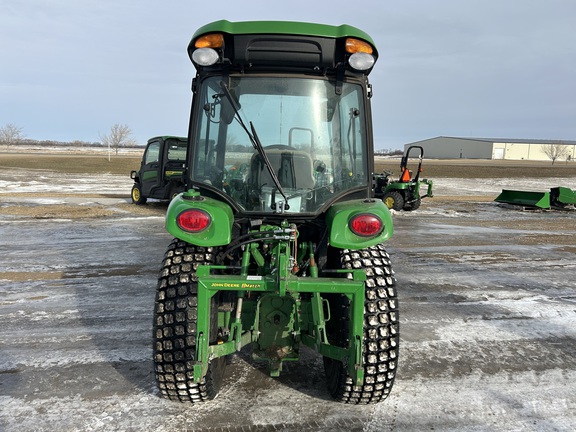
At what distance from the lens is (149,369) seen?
3.81 metres

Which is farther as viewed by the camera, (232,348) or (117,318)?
(117,318)

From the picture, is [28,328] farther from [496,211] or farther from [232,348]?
[496,211]

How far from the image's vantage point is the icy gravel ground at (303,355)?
10.3 feet

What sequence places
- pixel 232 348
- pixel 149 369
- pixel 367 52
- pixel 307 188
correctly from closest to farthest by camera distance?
1. pixel 232 348
2. pixel 367 52
3. pixel 307 188
4. pixel 149 369

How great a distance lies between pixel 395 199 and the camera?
14969mm

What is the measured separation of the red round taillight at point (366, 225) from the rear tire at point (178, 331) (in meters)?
1.08

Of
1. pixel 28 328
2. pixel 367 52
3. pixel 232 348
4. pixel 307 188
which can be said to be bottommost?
pixel 28 328

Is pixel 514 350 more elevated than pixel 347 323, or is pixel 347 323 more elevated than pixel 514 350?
pixel 347 323

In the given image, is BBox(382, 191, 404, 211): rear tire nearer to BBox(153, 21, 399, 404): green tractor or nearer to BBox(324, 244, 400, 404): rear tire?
BBox(153, 21, 399, 404): green tractor

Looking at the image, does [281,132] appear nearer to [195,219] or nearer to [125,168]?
[195,219]

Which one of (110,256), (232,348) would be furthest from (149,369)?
(110,256)

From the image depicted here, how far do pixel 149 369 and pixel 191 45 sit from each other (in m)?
2.55

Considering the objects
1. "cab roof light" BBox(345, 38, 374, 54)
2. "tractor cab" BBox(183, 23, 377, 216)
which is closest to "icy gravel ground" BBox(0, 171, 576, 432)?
"tractor cab" BBox(183, 23, 377, 216)

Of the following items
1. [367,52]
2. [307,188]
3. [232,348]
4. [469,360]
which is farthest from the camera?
[469,360]
